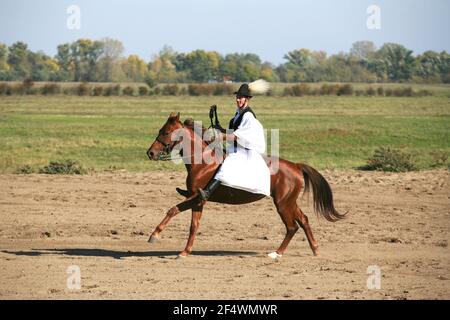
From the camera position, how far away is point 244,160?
11.6 m

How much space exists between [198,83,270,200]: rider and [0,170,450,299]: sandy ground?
96 cm

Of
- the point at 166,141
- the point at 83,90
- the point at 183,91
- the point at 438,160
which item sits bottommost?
the point at 438,160

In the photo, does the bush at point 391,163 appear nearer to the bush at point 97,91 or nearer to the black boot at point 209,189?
the black boot at point 209,189

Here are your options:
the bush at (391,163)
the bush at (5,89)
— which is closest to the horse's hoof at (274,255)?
the bush at (391,163)

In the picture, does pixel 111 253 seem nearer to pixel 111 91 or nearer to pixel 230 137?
pixel 230 137

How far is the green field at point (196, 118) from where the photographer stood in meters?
24.1

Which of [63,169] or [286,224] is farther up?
[286,224]

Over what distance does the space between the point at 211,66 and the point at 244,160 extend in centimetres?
8769

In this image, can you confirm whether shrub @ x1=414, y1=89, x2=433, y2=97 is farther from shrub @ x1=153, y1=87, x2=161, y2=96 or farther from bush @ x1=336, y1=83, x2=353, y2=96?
shrub @ x1=153, y1=87, x2=161, y2=96

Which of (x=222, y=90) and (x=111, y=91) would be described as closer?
(x=222, y=90)

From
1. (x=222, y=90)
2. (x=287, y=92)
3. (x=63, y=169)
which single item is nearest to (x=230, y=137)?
(x=63, y=169)

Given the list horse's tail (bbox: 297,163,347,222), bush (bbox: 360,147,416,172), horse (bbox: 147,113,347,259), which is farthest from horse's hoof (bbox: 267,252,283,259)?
bush (bbox: 360,147,416,172)

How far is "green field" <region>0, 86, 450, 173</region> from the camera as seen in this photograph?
24.1 m
